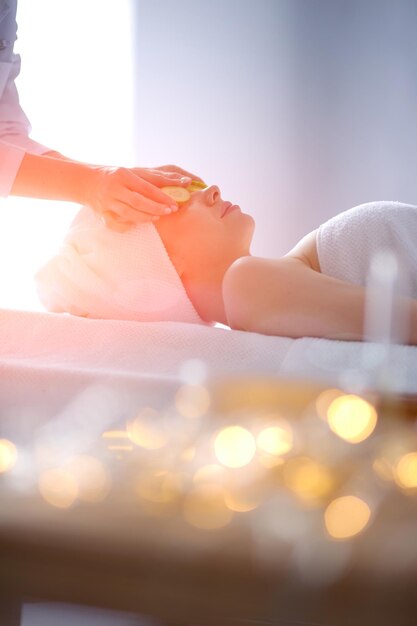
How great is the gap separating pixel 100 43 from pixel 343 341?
1579mm

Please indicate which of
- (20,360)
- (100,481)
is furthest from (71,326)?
(100,481)

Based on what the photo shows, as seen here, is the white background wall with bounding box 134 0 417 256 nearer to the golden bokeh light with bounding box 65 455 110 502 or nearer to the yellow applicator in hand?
the yellow applicator in hand

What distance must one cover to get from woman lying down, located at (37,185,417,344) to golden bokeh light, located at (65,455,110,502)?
33 cm

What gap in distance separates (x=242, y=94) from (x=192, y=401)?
1.62 meters

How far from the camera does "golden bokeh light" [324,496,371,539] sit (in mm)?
788

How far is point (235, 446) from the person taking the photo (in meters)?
0.85

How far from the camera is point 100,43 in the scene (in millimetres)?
2189

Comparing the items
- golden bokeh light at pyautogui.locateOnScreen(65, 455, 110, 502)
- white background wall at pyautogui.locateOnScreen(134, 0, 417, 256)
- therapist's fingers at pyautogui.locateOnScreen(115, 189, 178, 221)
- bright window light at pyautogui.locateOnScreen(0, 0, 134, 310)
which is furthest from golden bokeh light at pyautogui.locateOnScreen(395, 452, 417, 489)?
white background wall at pyautogui.locateOnScreen(134, 0, 417, 256)

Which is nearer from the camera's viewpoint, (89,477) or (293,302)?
(89,477)

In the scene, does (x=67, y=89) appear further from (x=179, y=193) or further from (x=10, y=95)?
(x=179, y=193)

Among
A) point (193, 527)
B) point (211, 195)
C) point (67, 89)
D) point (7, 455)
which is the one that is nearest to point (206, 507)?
point (193, 527)

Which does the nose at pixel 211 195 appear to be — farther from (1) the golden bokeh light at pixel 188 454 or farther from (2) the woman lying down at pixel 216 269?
(1) the golden bokeh light at pixel 188 454

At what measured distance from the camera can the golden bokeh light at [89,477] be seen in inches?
34.6

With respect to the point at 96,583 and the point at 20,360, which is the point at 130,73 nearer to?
the point at 20,360
